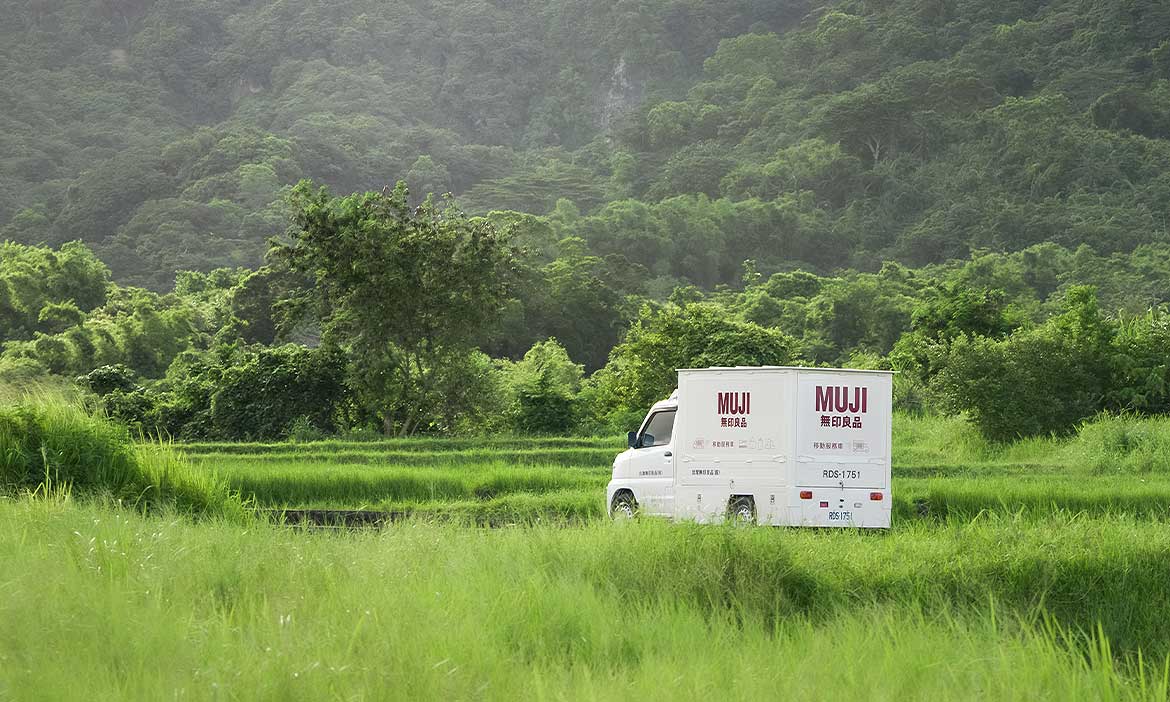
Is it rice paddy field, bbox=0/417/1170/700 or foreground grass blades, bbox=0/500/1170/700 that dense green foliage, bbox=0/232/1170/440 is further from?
foreground grass blades, bbox=0/500/1170/700

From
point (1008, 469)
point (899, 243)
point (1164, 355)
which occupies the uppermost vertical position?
point (899, 243)

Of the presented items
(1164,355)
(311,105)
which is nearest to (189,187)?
(311,105)

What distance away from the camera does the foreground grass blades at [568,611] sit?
23.0 feet

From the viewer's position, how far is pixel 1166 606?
10.9 m

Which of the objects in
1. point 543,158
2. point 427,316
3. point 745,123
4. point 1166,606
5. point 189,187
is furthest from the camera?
point 543,158

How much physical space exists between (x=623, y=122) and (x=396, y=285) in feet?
373

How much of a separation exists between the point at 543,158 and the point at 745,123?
83.1 ft

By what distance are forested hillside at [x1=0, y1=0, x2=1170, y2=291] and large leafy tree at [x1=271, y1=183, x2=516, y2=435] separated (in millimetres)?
52903

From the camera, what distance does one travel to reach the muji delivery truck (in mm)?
16719

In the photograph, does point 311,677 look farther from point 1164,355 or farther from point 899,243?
point 899,243

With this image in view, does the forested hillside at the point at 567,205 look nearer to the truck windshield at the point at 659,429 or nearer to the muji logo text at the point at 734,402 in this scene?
the truck windshield at the point at 659,429

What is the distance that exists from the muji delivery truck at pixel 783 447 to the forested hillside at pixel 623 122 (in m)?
69.4

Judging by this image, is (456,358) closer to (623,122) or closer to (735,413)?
(735,413)

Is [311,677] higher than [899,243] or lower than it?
lower
